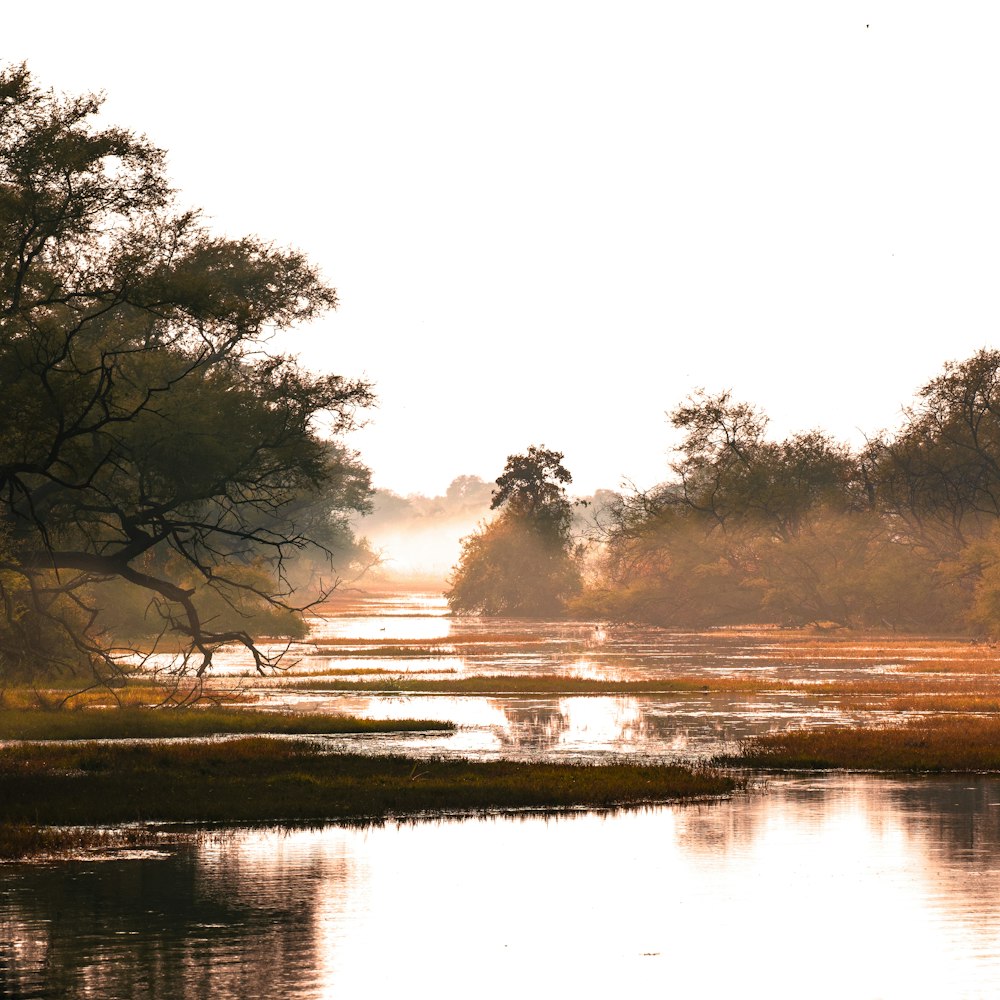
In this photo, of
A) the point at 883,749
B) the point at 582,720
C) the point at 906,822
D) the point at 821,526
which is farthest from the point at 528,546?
the point at 906,822

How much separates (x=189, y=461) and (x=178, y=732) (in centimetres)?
818

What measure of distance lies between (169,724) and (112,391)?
360 inches

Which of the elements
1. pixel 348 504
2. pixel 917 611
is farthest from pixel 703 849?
pixel 348 504

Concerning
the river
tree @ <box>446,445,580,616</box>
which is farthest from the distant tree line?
the river

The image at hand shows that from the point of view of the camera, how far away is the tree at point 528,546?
422ft

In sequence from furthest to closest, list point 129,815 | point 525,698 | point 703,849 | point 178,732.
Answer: point 525,698 → point 178,732 → point 129,815 → point 703,849

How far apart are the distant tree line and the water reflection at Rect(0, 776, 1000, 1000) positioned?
71217mm

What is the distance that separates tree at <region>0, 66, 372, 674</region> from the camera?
38.7 meters

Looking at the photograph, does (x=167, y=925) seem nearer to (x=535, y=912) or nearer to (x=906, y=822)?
(x=535, y=912)

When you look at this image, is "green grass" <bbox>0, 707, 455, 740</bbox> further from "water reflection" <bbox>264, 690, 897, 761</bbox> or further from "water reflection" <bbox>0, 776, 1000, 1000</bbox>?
"water reflection" <bbox>0, 776, 1000, 1000</bbox>

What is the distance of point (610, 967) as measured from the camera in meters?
16.9

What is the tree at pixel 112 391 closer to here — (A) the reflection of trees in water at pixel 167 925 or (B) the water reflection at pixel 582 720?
(B) the water reflection at pixel 582 720

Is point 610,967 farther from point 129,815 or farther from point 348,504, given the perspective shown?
point 348,504

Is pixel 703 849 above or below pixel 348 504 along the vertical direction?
below
